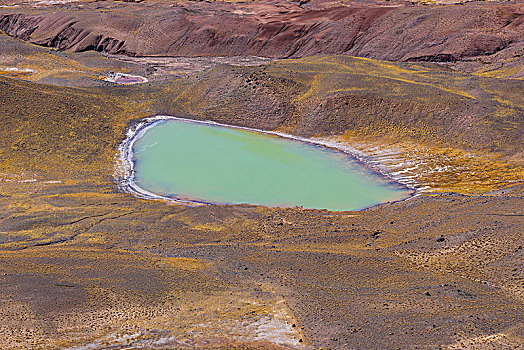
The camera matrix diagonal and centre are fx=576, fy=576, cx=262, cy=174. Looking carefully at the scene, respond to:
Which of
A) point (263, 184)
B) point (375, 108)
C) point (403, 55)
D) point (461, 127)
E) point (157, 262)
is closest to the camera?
point (157, 262)

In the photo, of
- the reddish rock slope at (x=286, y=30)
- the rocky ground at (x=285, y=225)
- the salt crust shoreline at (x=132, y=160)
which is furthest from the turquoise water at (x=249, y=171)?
the reddish rock slope at (x=286, y=30)

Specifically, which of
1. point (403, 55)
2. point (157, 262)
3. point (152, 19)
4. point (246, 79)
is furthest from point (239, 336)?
point (152, 19)

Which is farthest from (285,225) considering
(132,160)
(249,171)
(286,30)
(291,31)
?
(286,30)

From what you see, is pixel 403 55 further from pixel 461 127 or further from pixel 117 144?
pixel 117 144

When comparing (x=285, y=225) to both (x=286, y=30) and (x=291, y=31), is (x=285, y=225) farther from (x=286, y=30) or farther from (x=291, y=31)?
(x=286, y=30)

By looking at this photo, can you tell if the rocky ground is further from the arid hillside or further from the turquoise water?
the turquoise water
